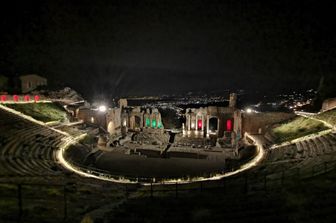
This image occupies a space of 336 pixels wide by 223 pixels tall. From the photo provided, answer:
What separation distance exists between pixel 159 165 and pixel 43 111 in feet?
72.6

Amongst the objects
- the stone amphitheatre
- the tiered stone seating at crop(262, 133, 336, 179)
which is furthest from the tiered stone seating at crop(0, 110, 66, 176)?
the tiered stone seating at crop(262, 133, 336, 179)

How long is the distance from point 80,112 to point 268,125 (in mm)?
29446

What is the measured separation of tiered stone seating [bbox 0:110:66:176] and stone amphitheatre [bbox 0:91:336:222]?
9 cm

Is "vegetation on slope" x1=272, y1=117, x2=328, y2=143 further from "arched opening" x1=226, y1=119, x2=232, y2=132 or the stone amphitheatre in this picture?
"arched opening" x1=226, y1=119, x2=232, y2=132

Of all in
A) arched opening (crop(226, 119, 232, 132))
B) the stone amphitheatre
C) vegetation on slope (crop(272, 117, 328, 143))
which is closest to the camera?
the stone amphitheatre

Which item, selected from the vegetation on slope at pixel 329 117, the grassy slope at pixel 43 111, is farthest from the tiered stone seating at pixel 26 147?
the vegetation on slope at pixel 329 117

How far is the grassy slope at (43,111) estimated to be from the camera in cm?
3614

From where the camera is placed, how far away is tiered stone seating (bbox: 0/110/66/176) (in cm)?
2006

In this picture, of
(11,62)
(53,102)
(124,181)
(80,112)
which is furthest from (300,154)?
(11,62)

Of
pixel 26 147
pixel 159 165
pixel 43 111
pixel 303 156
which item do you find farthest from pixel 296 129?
pixel 43 111

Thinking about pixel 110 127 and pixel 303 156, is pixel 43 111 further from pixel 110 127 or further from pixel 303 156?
pixel 303 156

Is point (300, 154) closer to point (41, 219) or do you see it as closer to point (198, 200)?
point (198, 200)

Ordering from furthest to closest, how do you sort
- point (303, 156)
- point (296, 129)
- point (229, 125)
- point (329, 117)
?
point (229, 125), point (296, 129), point (329, 117), point (303, 156)

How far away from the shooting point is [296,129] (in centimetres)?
3030
